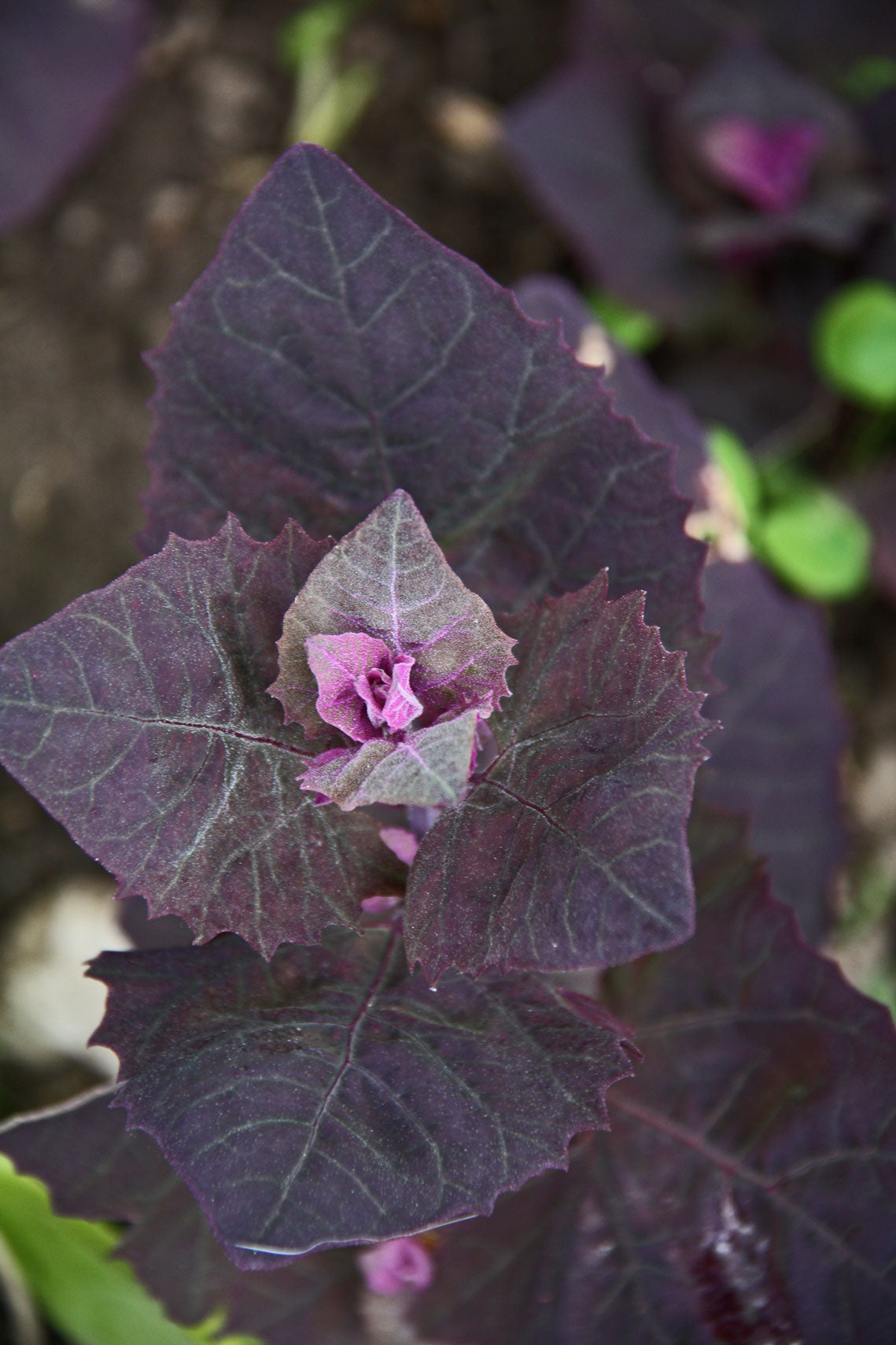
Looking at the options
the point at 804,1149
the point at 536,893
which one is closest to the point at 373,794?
the point at 536,893

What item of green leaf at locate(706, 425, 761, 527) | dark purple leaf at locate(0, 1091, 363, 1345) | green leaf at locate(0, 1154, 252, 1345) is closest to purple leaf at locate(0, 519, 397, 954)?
dark purple leaf at locate(0, 1091, 363, 1345)

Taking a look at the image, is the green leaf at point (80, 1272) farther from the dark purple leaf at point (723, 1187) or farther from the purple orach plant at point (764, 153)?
the purple orach plant at point (764, 153)

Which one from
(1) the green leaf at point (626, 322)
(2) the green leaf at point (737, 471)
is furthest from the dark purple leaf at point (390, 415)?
(1) the green leaf at point (626, 322)

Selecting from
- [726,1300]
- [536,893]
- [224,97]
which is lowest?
[726,1300]

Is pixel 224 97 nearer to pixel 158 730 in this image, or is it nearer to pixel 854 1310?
pixel 158 730

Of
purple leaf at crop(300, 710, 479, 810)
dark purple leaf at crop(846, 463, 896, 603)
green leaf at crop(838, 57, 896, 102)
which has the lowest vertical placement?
dark purple leaf at crop(846, 463, 896, 603)

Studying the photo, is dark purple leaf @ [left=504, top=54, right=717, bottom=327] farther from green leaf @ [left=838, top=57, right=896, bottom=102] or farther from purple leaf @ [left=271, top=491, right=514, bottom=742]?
purple leaf @ [left=271, top=491, right=514, bottom=742]

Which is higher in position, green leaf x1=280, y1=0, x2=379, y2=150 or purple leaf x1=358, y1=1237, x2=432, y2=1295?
green leaf x1=280, y1=0, x2=379, y2=150
